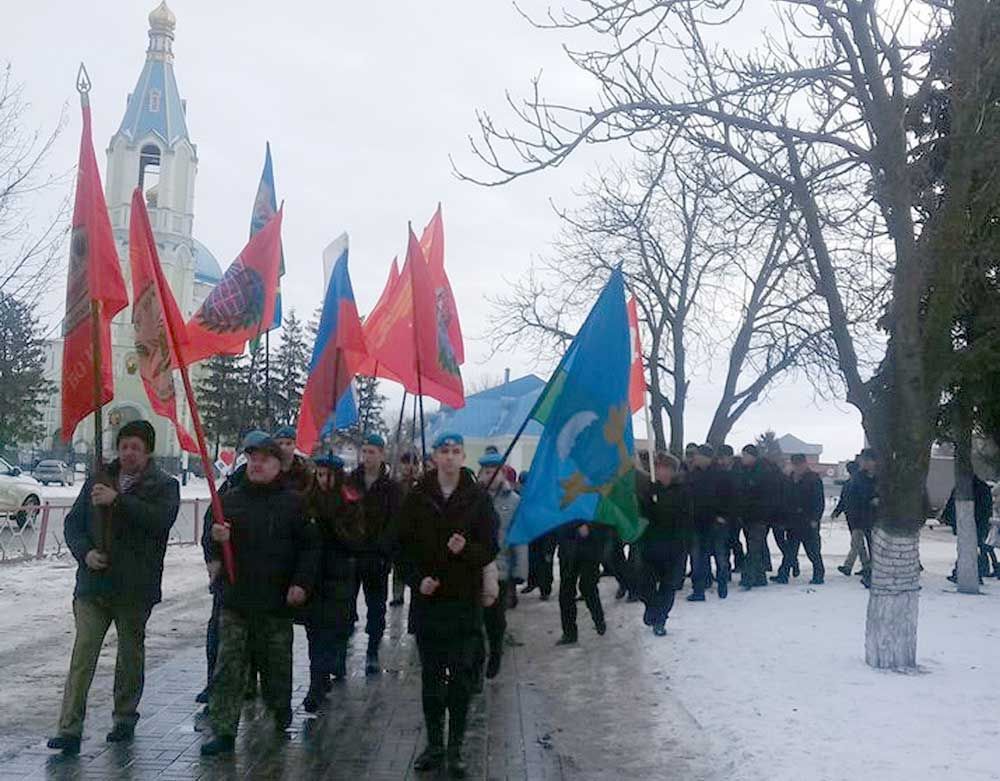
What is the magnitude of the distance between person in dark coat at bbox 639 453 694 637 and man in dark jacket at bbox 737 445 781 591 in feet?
9.37

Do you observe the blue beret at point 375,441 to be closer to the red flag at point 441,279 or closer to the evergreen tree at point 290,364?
the red flag at point 441,279

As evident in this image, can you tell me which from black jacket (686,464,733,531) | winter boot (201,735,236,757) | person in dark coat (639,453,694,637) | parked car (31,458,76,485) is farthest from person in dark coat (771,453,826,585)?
parked car (31,458,76,485)

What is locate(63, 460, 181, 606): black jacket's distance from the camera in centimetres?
694

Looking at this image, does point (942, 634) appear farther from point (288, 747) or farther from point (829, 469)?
point (829, 469)

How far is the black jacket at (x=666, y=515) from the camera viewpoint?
1209cm

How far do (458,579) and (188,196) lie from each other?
249 ft

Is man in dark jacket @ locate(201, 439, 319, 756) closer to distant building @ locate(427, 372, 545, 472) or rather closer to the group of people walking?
the group of people walking

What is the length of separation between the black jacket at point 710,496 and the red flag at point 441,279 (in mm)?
4076

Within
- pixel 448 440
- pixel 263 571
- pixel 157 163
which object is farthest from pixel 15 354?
pixel 157 163

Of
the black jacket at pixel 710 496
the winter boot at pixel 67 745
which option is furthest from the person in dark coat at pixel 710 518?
the winter boot at pixel 67 745

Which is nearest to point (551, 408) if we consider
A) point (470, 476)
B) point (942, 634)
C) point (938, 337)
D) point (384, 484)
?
point (470, 476)

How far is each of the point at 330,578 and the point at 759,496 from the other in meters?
7.91

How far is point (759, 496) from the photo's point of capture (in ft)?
49.2

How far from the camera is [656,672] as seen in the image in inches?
397
